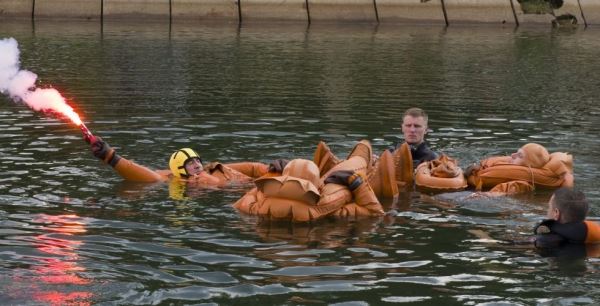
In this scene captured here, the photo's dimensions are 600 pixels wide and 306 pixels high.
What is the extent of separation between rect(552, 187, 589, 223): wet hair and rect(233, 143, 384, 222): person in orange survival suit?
91.1 inches

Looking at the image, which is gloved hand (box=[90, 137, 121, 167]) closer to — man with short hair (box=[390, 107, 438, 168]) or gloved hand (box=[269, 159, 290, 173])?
gloved hand (box=[269, 159, 290, 173])

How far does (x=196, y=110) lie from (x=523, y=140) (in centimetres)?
635

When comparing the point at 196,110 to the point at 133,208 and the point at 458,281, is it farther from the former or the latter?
the point at 458,281

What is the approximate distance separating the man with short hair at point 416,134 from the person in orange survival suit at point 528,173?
2.58ft

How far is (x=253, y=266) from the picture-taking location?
1078 cm

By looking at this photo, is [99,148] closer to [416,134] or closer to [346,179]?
[346,179]

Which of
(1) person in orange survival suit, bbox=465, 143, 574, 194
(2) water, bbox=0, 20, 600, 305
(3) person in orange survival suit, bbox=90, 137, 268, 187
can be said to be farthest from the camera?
(1) person in orange survival suit, bbox=465, 143, 574, 194

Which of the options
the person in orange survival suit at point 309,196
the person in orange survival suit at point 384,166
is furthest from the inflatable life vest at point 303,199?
the person in orange survival suit at point 384,166

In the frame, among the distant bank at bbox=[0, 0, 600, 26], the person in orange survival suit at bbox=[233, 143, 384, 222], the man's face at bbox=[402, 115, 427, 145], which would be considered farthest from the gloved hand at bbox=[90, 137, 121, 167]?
the distant bank at bbox=[0, 0, 600, 26]

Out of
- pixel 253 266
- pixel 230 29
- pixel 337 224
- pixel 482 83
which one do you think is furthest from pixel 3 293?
pixel 230 29

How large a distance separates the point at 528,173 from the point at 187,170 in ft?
14.9

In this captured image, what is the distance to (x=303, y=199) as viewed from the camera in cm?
1268

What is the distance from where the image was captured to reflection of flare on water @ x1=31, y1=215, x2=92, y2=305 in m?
9.65

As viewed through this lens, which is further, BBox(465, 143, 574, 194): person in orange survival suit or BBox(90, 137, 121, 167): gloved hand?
BBox(465, 143, 574, 194): person in orange survival suit
